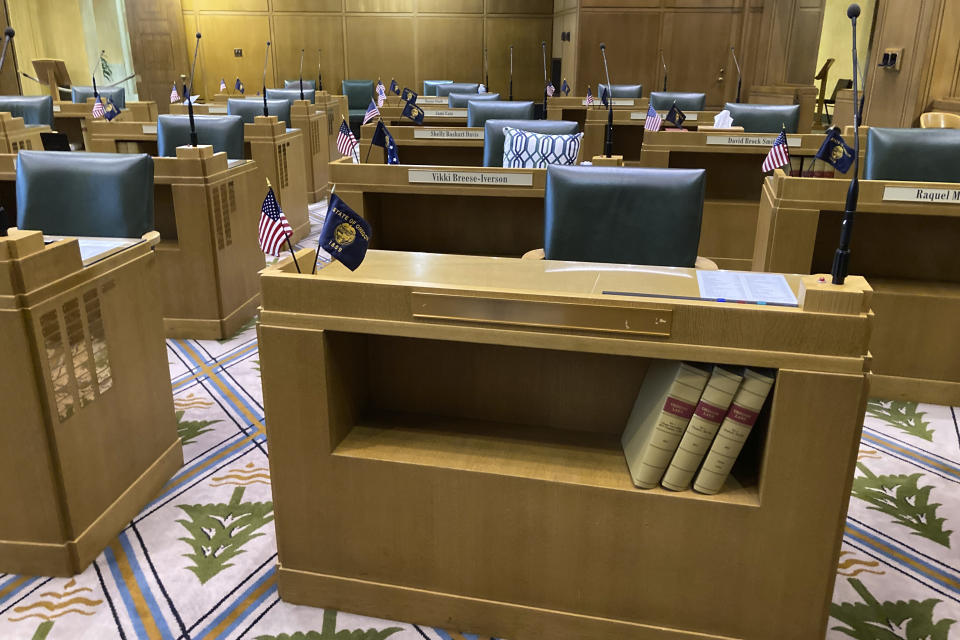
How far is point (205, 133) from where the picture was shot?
15.4 ft

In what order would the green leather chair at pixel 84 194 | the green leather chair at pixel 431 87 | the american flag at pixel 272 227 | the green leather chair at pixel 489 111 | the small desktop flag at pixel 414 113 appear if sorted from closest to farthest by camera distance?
the american flag at pixel 272 227 → the green leather chair at pixel 84 194 → the small desktop flag at pixel 414 113 → the green leather chair at pixel 489 111 → the green leather chair at pixel 431 87

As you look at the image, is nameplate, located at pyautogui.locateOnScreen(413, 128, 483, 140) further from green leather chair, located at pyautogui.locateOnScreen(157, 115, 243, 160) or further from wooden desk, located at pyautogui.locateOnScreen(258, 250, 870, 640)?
wooden desk, located at pyautogui.locateOnScreen(258, 250, 870, 640)

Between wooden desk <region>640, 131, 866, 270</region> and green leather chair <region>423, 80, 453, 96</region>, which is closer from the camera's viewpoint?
wooden desk <region>640, 131, 866, 270</region>

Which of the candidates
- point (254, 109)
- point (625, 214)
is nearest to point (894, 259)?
point (625, 214)

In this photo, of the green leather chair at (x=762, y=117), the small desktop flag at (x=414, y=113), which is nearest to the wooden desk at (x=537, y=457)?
the small desktop flag at (x=414, y=113)

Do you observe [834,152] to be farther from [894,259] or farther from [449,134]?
[449,134]

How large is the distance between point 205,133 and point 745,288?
3.89 meters

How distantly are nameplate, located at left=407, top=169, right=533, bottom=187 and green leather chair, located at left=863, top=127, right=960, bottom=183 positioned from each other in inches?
61.3

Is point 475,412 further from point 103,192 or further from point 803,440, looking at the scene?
point 103,192

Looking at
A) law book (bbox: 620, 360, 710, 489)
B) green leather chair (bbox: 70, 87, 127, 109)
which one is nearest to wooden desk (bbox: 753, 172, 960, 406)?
law book (bbox: 620, 360, 710, 489)

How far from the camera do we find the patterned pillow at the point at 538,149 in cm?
372

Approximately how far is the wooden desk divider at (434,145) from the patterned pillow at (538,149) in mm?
790

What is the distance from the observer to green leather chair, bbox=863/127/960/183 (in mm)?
3312

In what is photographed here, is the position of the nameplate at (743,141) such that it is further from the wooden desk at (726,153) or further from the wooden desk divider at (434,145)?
the wooden desk divider at (434,145)
